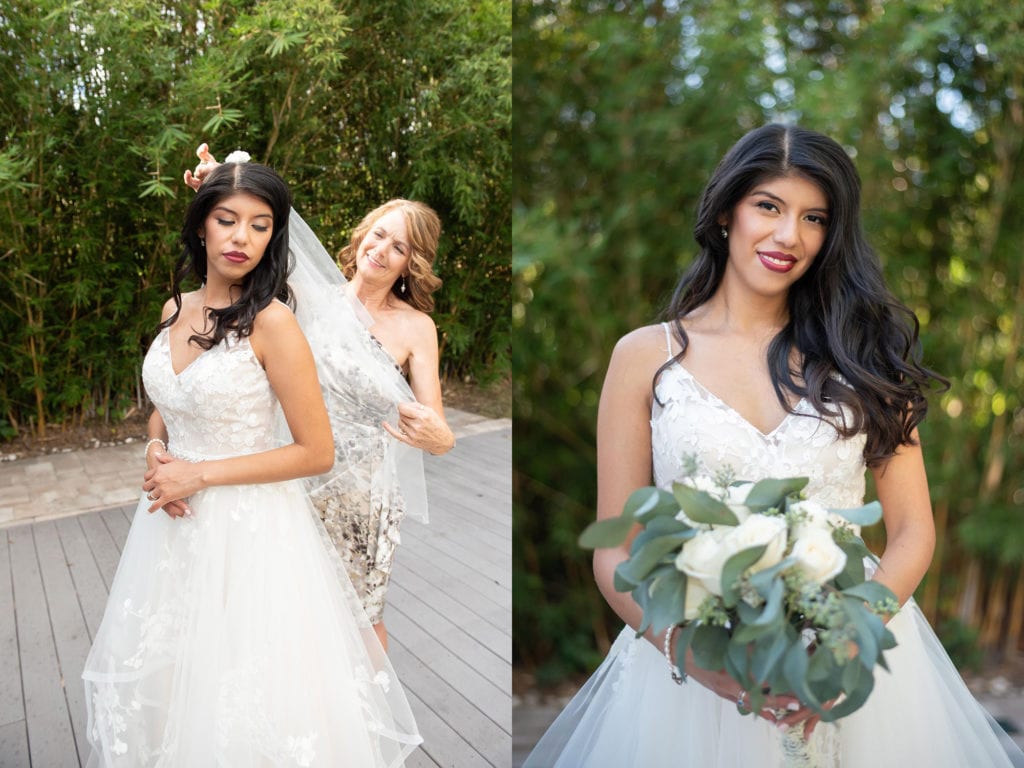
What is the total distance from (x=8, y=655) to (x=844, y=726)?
6.25 feet

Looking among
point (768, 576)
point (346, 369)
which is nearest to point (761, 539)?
point (768, 576)

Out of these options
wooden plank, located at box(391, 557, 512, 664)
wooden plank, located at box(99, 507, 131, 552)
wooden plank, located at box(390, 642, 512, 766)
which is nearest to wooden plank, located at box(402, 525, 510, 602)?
wooden plank, located at box(391, 557, 512, 664)

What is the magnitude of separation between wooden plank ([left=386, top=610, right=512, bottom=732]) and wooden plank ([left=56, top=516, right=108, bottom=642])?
30.5 inches

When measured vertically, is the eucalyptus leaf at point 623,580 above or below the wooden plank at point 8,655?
above

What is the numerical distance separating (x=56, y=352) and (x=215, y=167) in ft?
4.70

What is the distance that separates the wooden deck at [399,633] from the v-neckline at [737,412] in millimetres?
1190

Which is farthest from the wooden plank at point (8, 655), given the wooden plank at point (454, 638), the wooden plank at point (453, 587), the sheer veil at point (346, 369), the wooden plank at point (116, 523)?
the wooden plank at point (453, 587)

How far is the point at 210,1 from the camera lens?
101 inches

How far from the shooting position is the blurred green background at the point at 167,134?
2303 mm

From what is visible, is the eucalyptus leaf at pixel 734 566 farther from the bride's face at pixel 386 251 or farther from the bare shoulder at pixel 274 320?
the bride's face at pixel 386 251

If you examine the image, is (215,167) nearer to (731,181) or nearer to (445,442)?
(445,442)

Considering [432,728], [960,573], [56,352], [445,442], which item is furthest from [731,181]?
[56,352]

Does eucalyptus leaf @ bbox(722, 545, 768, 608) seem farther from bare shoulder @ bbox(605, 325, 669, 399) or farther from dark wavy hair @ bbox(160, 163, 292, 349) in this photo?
dark wavy hair @ bbox(160, 163, 292, 349)

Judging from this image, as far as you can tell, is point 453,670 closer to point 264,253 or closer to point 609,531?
point 264,253
